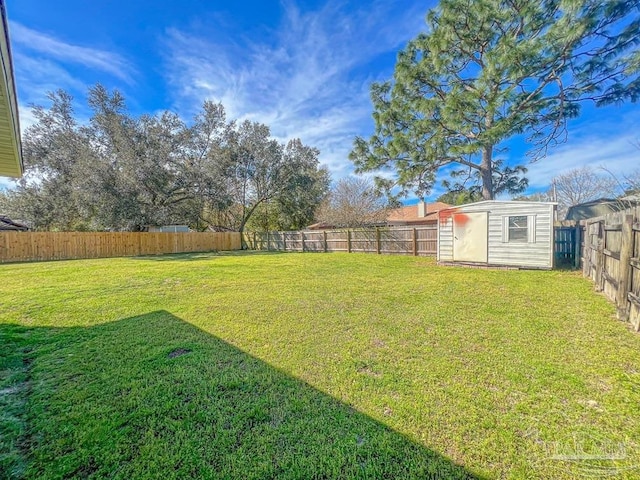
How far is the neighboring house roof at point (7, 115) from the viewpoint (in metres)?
2.08

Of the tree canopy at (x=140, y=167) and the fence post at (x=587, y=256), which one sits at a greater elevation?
the tree canopy at (x=140, y=167)

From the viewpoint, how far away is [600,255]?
5.06m

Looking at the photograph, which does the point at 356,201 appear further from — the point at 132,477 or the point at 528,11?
the point at 132,477

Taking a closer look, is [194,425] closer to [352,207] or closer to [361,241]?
[361,241]

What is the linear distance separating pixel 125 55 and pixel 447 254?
13243 millimetres

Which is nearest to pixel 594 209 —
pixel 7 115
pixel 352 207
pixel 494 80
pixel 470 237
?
pixel 494 80

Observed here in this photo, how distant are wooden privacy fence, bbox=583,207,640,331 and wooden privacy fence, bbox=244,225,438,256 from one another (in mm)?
5957

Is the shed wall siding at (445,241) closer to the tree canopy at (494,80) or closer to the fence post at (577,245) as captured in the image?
the tree canopy at (494,80)

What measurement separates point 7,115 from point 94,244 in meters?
13.5

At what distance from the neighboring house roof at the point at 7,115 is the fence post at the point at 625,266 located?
6.50m

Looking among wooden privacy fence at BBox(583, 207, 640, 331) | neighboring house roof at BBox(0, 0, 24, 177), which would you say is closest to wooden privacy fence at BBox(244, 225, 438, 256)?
wooden privacy fence at BBox(583, 207, 640, 331)

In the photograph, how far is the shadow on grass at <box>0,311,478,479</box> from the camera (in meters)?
1.48

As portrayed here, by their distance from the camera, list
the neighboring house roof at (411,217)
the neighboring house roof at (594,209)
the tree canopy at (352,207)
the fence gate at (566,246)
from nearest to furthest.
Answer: the fence gate at (566,246) → the neighboring house roof at (594,209) → the tree canopy at (352,207) → the neighboring house roof at (411,217)

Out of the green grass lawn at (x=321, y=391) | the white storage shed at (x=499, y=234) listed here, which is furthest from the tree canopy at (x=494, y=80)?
the green grass lawn at (x=321, y=391)
